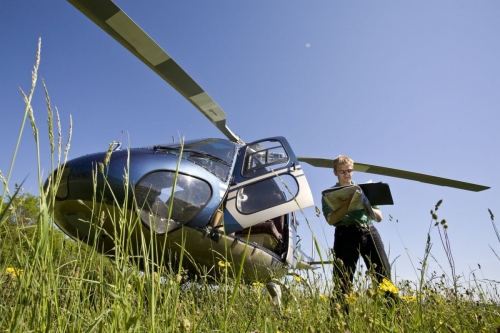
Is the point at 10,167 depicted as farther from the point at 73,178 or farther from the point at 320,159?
the point at 320,159

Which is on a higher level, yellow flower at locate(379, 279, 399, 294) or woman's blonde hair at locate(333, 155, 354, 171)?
woman's blonde hair at locate(333, 155, 354, 171)

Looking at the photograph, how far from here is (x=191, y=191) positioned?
363cm

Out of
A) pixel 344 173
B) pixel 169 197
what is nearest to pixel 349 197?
pixel 344 173

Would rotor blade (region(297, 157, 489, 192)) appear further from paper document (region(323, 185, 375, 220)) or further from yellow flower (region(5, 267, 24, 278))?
yellow flower (region(5, 267, 24, 278))

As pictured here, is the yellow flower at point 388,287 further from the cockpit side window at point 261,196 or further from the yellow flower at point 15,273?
the cockpit side window at point 261,196

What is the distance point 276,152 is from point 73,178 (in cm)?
246

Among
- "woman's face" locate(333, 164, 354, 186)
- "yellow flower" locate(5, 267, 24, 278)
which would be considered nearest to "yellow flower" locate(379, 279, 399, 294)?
"yellow flower" locate(5, 267, 24, 278)

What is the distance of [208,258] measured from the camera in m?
3.72

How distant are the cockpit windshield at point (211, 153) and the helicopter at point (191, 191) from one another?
1 cm

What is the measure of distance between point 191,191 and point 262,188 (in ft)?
3.08

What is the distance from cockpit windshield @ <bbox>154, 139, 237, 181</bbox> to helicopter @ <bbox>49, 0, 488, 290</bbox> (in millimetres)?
15

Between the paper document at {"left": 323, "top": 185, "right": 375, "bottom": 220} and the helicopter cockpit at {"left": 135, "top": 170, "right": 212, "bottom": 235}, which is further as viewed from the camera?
the helicopter cockpit at {"left": 135, "top": 170, "right": 212, "bottom": 235}

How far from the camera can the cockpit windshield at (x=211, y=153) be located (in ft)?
13.5

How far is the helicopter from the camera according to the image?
10.6 feet
